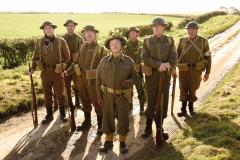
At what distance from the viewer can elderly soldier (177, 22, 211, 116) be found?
10594 mm

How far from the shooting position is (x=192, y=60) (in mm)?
10703

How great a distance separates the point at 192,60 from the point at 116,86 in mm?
3220

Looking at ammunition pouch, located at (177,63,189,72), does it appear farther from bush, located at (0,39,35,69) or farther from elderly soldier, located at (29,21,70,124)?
bush, located at (0,39,35,69)

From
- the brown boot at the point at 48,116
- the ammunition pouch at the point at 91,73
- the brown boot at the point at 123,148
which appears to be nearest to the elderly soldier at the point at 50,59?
the brown boot at the point at 48,116

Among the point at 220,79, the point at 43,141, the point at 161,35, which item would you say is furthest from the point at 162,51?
the point at 220,79

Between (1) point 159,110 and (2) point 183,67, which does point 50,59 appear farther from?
(2) point 183,67

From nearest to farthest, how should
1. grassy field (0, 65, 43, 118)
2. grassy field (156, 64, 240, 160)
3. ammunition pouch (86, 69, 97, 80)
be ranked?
grassy field (156, 64, 240, 160), ammunition pouch (86, 69, 97, 80), grassy field (0, 65, 43, 118)

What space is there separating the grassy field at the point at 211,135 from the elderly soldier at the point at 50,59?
356cm

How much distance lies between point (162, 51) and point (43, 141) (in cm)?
359

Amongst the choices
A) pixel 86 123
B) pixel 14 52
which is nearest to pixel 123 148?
pixel 86 123

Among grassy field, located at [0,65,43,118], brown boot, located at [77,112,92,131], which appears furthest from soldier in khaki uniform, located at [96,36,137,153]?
grassy field, located at [0,65,43,118]

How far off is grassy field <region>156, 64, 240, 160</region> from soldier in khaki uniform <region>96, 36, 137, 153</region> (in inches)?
47.8

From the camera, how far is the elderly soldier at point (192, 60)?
10594 mm

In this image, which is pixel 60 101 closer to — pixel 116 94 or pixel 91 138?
pixel 91 138
